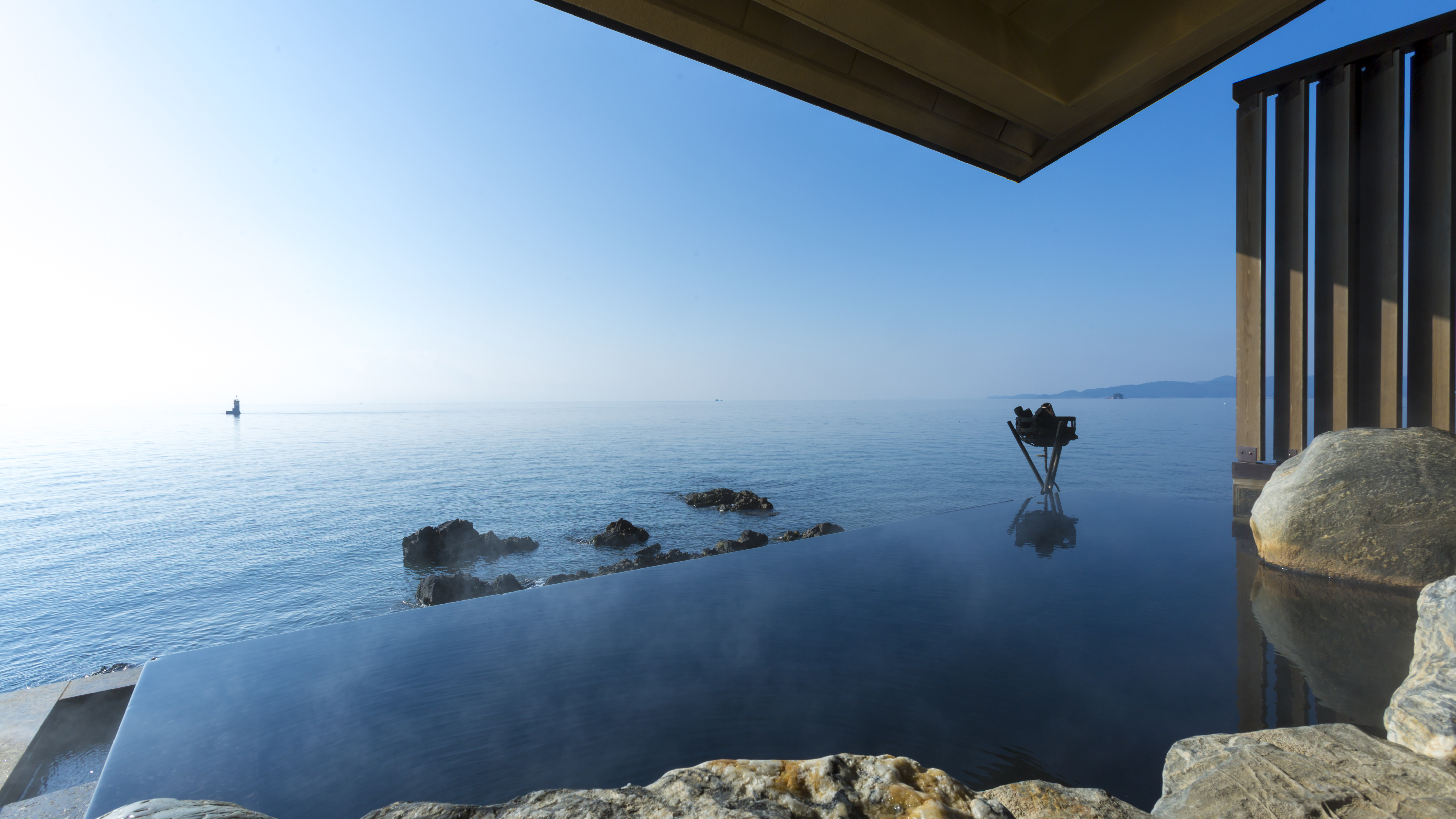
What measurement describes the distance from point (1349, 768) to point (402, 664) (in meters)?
3.28

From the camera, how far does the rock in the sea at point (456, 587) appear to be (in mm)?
7801

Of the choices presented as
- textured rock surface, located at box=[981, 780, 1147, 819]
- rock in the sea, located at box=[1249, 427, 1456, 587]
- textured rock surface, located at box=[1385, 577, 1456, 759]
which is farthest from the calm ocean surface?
textured rock surface, located at box=[1385, 577, 1456, 759]

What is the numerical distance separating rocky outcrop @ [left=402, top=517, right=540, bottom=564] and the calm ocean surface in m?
0.48

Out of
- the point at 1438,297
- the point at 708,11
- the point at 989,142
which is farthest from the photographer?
the point at 1438,297

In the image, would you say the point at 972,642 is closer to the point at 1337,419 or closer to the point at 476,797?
the point at 476,797

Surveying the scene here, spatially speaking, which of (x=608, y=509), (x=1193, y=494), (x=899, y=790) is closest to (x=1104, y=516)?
(x=899, y=790)

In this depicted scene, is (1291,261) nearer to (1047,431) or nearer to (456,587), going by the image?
(1047,431)

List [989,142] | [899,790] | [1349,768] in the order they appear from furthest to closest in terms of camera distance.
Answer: [989,142] < [1349,768] < [899,790]

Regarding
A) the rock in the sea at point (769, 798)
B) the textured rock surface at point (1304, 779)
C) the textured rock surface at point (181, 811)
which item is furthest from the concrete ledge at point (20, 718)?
the textured rock surface at point (1304, 779)

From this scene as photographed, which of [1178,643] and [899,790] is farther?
[1178,643]

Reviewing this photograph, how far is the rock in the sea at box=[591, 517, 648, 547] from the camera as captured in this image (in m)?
12.9

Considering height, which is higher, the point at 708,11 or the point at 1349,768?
the point at 708,11

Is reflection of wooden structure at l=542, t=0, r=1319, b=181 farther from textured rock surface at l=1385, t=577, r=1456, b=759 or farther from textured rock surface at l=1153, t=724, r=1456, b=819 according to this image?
textured rock surface at l=1153, t=724, r=1456, b=819

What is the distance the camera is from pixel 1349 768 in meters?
1.40
